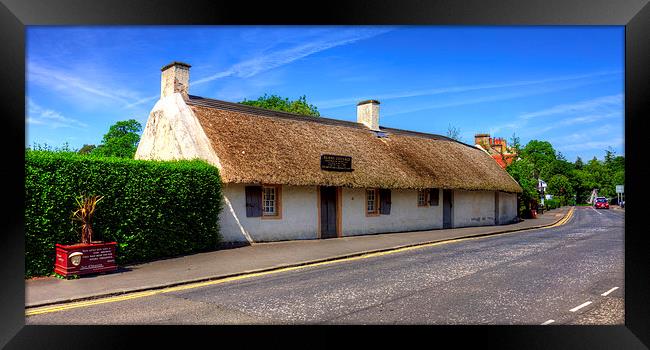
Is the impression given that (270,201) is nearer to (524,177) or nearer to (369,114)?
(369,114)

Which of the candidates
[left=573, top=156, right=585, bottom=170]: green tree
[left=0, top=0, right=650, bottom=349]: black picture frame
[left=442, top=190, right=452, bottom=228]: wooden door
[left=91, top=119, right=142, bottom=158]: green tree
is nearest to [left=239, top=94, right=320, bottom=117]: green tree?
[left=91, top=119, right=142, bottom=158]: green tree

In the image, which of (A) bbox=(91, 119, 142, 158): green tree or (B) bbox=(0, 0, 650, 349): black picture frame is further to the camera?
(A) bbox=(91, 119, 142, 158): green tree

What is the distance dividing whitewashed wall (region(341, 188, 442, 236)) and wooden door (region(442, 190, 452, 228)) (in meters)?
0.33

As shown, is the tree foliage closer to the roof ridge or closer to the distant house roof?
the distant house roof

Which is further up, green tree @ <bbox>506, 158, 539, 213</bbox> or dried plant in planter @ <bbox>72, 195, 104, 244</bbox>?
green tree @ <bbox>506, 158, 539, 213</bbox>

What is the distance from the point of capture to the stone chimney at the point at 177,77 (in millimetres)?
16766

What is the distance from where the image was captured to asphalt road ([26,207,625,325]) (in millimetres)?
6789

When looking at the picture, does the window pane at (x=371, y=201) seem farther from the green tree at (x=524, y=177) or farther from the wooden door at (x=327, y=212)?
the green tree at (x=524, y=177)

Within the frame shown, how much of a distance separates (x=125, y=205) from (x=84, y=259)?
1.87 metres

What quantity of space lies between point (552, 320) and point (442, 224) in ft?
55.9
